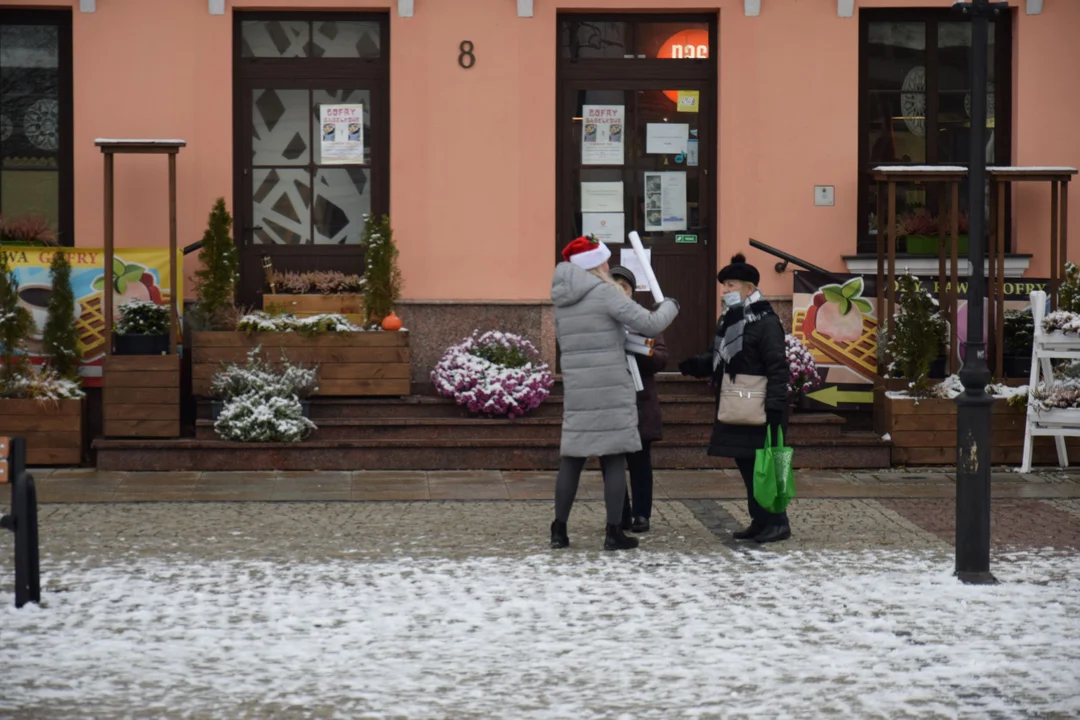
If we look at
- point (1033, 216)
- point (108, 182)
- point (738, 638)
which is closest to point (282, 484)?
point (108, 182)

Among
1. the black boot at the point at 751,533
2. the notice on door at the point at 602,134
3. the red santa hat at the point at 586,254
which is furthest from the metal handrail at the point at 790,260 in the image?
the red santa hat at the point at 586,254

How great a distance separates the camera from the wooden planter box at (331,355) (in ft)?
40.3

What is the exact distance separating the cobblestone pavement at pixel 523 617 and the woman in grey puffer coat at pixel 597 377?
341 millimetres

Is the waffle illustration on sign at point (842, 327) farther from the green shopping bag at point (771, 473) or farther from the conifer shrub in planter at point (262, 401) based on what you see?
the green shopping bag at point (771, 473)

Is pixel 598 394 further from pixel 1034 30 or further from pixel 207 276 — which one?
pixel 1034 30

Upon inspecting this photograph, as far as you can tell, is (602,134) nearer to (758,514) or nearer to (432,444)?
(432,444)

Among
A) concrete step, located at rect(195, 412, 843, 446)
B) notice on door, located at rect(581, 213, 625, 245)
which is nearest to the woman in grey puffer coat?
concrete step, located at rect(195, 412, 843, 446)

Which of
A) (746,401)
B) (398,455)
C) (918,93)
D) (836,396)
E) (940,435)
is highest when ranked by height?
(918,93)

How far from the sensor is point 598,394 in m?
8.73

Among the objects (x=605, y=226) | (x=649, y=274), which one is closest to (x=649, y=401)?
(x=649, y=274)

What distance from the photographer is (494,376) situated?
489 inches

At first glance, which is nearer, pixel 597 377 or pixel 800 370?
pixel 597 377

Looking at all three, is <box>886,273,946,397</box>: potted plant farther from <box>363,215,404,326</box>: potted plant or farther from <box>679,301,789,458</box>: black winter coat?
<box>363,215,404,326</box>: potted plant

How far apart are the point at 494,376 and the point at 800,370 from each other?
2.43m
